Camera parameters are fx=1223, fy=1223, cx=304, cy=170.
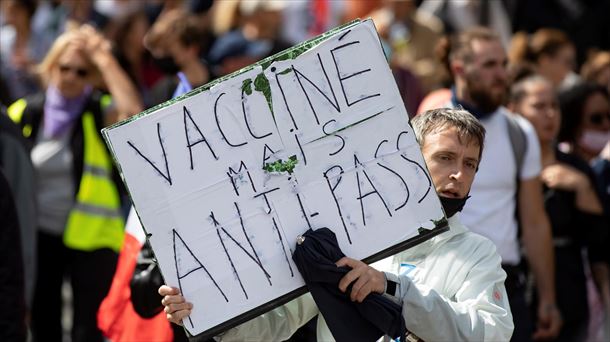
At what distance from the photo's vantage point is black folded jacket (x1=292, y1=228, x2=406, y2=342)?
11.2ft

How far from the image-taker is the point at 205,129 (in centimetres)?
352

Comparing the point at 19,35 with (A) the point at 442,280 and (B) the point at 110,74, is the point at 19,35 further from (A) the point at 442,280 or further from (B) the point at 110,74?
(A) the point at 442,280

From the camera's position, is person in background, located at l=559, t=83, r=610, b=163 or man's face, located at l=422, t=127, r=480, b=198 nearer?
man's face, located at l=422, t=127, r=480, b=198

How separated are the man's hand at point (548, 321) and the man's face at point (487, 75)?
115 cm

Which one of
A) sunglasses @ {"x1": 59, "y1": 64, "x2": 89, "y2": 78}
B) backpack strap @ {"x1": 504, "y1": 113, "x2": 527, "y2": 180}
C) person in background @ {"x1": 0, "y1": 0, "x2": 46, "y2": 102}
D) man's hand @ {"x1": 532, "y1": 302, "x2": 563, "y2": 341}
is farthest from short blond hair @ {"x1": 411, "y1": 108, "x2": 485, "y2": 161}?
person in background @ {"x1": 0, "y1": 0, "x2": 46, "y2": 102}

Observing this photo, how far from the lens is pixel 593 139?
7488 mm

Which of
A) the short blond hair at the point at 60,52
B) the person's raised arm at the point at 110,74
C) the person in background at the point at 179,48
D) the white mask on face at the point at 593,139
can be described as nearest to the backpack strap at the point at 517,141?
the white mask on face at the point at 593,139

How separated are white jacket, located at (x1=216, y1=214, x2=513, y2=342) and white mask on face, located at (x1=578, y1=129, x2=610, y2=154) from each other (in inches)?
153

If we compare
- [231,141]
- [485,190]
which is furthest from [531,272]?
[231,141]

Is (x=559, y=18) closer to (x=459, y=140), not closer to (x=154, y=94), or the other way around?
(x=154, y=94)

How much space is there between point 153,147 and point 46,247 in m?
3.78

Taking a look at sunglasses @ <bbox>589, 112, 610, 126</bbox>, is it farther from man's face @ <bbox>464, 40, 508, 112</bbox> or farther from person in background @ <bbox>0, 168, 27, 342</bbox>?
person in background @ <bbox>0, 168, 27, 342</bbox>

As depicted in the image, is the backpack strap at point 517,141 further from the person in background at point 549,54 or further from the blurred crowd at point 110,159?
the person in background at point 549,54

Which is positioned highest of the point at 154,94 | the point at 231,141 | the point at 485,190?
the point at 154,94
